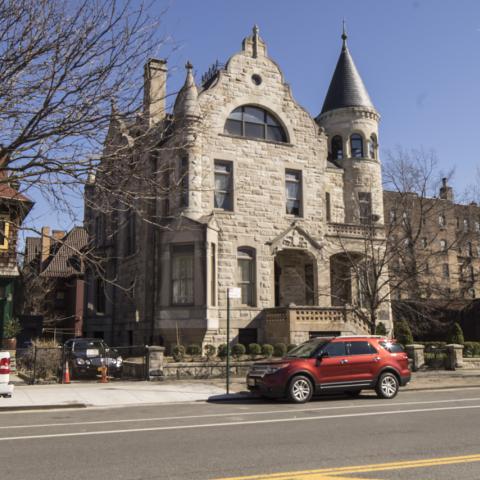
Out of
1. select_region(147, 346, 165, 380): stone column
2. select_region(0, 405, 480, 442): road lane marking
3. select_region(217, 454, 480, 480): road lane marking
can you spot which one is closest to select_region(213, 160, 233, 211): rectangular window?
select_region(147, 346, 165, 380): stone column

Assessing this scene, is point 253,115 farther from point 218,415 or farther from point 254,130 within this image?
point 218,415

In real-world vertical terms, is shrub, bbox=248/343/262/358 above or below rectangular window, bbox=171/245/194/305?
below

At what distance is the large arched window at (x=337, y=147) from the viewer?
3122cm

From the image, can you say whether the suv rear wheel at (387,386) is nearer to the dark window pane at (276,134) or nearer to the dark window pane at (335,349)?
the dark window pane at (335,349)

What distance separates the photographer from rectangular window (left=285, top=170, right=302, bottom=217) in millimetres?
27609

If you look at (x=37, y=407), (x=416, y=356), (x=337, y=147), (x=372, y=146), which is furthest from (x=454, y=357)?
(x=37, y=407)

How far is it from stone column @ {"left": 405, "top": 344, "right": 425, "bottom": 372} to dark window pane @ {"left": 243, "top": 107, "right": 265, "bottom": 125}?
41.4 feet

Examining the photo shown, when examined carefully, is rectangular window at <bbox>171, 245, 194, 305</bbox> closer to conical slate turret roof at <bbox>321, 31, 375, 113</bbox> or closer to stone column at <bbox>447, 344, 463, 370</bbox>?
stone column at <bbox>447, 344, 463, 370</bbox>

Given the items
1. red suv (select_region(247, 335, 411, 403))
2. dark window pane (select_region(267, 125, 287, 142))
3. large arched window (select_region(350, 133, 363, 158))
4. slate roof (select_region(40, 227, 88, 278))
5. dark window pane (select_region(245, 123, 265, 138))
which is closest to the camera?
red suv (select_region(247, 335, 411, 403))

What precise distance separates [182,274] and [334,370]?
11.5 meters

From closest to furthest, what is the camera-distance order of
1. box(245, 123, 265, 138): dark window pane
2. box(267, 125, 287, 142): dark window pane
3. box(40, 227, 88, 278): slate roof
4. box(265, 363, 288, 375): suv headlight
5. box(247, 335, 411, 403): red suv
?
box(247, 335, 411, 403): red suv → box(265, 363, 288, 375): suv headlight → box(245, 123, 265, 138): dark window pane → box(267, 125, 287, 142): dark window pane → box(40, 227, 88, 278): slate roof

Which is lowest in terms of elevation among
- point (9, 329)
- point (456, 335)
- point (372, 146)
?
point (456, 335)

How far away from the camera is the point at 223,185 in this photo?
26172mm

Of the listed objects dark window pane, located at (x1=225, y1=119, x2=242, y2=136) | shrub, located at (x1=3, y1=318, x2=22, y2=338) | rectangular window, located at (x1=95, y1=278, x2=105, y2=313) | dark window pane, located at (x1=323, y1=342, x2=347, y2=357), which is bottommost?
dark window pane, located at (x1=323, y1=342, x2=347, y2=357)
